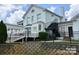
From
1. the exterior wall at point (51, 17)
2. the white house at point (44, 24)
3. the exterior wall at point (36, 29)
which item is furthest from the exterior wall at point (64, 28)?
the exterior wall at point (36, 29)

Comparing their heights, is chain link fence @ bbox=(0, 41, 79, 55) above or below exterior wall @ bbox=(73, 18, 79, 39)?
below

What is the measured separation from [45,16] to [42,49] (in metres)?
0.55

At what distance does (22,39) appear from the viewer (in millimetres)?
4027

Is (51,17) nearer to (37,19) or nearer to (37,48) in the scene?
(37,19)

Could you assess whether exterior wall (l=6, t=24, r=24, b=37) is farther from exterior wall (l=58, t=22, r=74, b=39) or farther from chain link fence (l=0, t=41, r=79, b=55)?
exterior wall (l=58, t=22, r=74, b=39)

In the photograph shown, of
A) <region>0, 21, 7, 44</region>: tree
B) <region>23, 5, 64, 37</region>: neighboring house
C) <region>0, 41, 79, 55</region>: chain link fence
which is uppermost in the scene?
<region>23, 5, 64, 37</region>: neighboring house

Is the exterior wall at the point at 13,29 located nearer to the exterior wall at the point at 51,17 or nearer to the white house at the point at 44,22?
the white house at the point at 44,22

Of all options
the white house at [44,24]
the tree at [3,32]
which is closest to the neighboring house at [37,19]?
→ the white house at [44,24]

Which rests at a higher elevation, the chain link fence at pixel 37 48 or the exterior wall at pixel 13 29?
the exterior wall at pixel 13 29

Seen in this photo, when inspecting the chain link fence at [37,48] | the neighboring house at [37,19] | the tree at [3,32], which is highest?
the neighboring house at [37,19]

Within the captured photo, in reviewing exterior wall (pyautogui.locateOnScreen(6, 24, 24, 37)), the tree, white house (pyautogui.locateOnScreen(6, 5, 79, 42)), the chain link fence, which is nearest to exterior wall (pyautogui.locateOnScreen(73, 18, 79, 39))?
white house (pyautogui.locateOnScreen(6, 5, 79, 42))

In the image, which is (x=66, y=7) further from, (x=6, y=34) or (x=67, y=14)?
(x=6, y=34)
